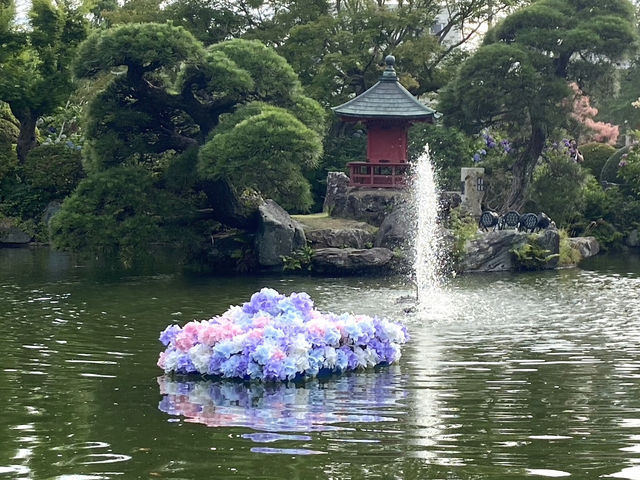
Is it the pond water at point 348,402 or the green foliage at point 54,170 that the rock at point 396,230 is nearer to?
the pond water at point 348,402

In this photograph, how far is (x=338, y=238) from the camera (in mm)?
28016

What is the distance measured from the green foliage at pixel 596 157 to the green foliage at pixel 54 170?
17102 millimetres

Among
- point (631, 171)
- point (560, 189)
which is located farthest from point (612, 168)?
point (560, 189)

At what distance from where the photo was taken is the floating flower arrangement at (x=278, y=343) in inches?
524

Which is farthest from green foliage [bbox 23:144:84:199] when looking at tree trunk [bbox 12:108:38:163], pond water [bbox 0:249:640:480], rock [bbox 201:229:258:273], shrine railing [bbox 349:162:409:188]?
pond water [bbox 0:249:640:480]

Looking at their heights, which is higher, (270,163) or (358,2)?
(358,2)

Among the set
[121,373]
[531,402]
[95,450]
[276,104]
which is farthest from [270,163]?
[95,450]


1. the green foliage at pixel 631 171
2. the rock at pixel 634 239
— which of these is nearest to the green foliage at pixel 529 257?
the rock at pixel 634 239

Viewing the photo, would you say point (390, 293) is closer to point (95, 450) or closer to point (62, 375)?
point (62, 375)

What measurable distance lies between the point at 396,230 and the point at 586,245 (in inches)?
283

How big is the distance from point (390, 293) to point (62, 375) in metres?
10.1

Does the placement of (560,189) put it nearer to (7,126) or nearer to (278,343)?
(7,126)

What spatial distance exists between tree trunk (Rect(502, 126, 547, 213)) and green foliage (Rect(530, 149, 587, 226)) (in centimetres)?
49

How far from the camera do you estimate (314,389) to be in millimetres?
13031
